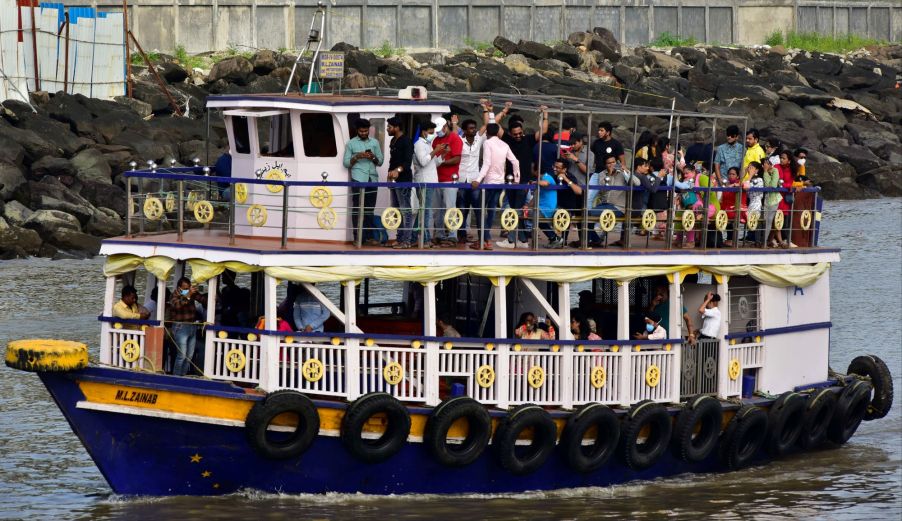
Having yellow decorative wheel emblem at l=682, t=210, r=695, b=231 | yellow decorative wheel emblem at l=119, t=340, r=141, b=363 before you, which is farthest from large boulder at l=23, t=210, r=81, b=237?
yellow decorative wheel emblem at l=682, t=210, r=695, b=231

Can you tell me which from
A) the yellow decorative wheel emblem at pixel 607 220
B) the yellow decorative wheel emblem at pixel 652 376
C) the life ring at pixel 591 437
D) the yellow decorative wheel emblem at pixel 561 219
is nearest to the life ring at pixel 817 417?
the yellow decorative wheel emblem at pixel 652 376

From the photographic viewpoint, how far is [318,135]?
1905cm

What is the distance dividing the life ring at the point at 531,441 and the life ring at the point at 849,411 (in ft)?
16.7

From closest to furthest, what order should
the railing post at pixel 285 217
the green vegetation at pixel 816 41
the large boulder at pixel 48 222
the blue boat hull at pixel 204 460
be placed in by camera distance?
the blue boat hull at pixel 204 460
the railing post at pixel 285 217
the large boulder at pixel 48 222
the green vegetation at pixel 816 41

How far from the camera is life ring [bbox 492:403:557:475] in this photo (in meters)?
18.0

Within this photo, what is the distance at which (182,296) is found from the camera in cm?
1827

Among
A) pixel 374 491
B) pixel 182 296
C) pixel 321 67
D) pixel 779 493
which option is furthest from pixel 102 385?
pixel 779 493

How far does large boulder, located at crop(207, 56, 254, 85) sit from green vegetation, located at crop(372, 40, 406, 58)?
6.72 m

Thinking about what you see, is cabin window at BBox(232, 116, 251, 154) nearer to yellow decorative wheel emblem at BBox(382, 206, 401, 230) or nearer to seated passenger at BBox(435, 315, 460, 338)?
yellow decorative wheel emblem at BBox(382, 206, 401, 230)

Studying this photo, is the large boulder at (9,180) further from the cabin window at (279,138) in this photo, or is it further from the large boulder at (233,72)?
the cabin window at (279,138)

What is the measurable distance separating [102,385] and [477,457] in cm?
398

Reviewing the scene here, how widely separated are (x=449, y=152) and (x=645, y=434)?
389 cm

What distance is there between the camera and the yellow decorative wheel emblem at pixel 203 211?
1808 centimetres

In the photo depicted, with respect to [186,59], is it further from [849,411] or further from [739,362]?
[739,362]
